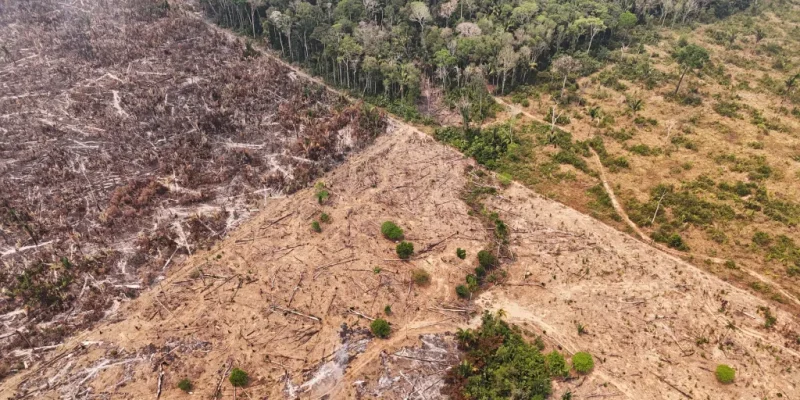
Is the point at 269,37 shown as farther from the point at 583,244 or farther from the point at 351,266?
the point at 583,244

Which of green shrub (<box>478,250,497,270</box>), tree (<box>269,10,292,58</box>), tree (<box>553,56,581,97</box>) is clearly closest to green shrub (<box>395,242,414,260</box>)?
green shrub (<box>478,250,497,270</box>)

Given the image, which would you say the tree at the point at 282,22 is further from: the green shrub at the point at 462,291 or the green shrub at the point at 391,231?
the green shrub at the point at 462,291

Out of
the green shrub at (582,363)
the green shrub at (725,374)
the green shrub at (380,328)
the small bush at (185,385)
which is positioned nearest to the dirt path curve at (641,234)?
the green shrub at (725,374)

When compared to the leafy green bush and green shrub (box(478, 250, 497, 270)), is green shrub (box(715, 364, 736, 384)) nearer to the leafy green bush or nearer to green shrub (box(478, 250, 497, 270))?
the leafy green bush

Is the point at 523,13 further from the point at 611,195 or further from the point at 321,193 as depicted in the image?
the point at 321,193

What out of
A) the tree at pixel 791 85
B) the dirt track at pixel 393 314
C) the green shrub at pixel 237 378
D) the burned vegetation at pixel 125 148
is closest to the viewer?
the green shrub at pixel 237 378

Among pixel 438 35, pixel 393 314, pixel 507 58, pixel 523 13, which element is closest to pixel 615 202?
pixel 507 58

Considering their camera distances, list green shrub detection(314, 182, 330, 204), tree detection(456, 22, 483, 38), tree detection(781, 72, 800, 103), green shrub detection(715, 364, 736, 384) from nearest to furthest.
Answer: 1. green shrub detection(715, 364, 736, 384)
2. green shrub detection(314, 182, 330, 204)
3. tree detection(781, 72, 800, 103)
4. tree detection(456, 22, 483, 38)
